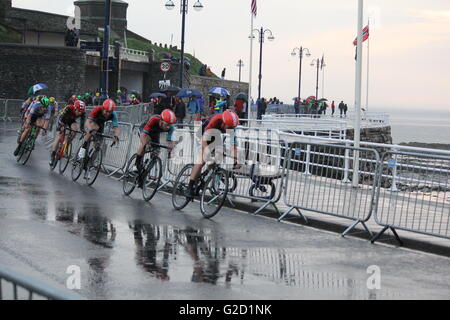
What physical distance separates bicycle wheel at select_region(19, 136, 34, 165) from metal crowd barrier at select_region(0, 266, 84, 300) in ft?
57.1

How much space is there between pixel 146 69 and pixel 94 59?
16.4 m

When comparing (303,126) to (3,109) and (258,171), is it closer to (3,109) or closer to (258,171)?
(3,109)

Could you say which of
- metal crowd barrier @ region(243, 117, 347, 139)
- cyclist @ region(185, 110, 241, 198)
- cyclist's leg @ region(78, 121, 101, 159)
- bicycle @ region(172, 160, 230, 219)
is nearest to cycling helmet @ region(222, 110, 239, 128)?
cyclist @ region(185, 110, 241, 198)

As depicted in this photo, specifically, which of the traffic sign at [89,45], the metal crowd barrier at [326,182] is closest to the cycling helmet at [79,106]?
the metal crowd barrier at [326,182]

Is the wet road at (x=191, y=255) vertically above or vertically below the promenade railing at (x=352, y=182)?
below

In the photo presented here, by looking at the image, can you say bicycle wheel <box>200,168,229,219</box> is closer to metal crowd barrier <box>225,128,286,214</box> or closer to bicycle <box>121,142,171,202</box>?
metal crowd barrier <box>225,128,286,214</box>

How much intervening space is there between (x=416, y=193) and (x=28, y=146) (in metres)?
12.2

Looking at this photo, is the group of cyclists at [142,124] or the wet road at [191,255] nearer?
the wet road at [191,255]

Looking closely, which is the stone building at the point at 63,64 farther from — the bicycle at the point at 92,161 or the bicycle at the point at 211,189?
the bicycle at the point at 211,189

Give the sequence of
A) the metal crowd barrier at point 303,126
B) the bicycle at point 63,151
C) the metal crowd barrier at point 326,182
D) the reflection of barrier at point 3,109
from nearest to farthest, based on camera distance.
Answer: the metal crowd barrier at point 326,182
the bicycle at point 63,151
the metal crowd barrier at point 303,126
the reflection of barrier at point 3,109

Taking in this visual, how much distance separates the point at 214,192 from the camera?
12875 millimetres

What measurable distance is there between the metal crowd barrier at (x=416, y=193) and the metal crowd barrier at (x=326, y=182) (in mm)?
633

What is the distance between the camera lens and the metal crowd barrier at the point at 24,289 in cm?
315

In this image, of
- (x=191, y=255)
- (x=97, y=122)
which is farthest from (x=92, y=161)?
(x=191, y=255)
